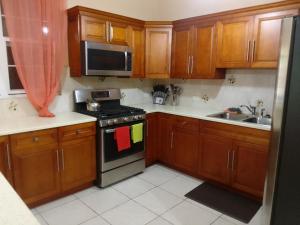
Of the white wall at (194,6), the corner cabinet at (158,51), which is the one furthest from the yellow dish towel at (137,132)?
the white wall at (194,6)

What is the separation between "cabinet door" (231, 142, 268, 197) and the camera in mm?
2424

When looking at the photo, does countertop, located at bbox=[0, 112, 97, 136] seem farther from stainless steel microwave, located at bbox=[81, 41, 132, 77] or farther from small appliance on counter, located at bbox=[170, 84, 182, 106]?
small appliance on counter, located at bbox=[170, 84, 182, 106]

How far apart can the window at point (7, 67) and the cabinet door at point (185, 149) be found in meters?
1.99

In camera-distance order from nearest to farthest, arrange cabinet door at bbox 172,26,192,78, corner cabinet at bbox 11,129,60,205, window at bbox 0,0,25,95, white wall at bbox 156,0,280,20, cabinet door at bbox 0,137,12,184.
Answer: cabinet door at bbox 0,137,12,184, corner cabinet at bbox 11,129,60,205, window at bbox 0,0,25,95, white wall at bbox 156,0,280,20, cabinet door at bbox 172,26,192,78

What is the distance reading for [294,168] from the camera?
1104mm

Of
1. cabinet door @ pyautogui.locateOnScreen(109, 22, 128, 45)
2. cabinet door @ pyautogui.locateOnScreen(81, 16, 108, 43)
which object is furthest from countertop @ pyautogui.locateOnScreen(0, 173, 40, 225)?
cabinet door @ pyautogui.locateOnScreen(109, 22, 128, 45)

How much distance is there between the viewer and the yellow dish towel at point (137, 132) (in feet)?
9.63

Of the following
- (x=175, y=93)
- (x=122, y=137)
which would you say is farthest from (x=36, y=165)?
(x=175, y=93)

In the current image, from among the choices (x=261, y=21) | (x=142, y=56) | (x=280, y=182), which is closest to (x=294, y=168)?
(x=280, y=182)

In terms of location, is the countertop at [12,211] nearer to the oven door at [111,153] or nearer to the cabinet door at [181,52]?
the oven door at [111,153]

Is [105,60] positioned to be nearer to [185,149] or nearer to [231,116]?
[185,149]

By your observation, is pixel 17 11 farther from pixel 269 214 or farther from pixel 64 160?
pixel 269 214

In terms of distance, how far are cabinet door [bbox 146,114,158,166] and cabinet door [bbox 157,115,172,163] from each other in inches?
2.5

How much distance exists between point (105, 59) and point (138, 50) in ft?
2.13
